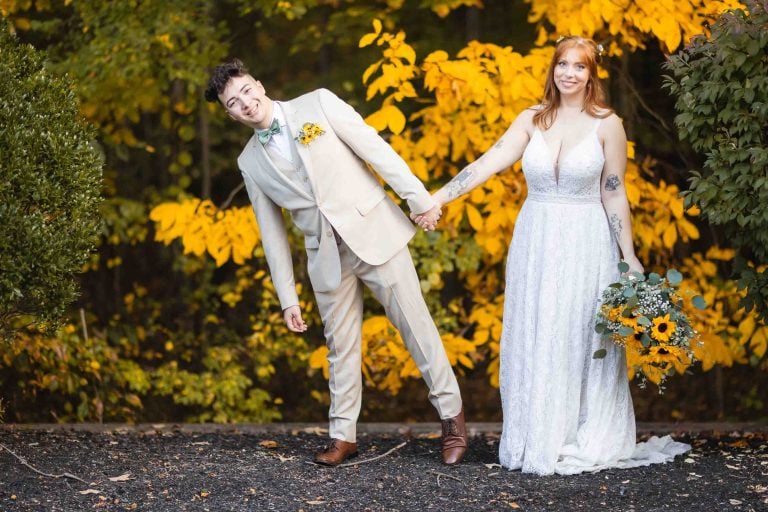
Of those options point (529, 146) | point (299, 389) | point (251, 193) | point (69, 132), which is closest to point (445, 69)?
point (529, 146)

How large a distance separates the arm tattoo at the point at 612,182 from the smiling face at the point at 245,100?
1.47m

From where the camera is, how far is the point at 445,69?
5.04m

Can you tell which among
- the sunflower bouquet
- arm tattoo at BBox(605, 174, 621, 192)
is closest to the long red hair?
arm tattoo at BBox(605, 174, 621, 192)

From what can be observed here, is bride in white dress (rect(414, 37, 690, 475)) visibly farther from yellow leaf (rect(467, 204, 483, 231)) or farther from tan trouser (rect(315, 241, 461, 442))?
yellow leaf (rect(467, 204, 483, 231))

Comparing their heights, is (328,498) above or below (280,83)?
below

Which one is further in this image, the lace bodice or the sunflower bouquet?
the lace bodice

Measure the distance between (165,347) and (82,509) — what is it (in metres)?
4.06

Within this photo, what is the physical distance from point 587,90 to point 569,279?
815mm

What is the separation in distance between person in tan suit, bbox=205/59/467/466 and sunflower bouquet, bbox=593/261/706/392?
0.75m

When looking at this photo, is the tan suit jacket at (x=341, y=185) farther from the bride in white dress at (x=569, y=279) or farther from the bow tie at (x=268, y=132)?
the bride in white dress at (x=569, y=279)

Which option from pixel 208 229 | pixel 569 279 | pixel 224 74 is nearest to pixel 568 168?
pixel 569 279

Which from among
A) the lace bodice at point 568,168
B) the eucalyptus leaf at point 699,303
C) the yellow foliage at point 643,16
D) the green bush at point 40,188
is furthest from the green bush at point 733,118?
the green bush at point 40,188

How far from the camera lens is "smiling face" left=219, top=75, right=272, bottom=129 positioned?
4.22 meters

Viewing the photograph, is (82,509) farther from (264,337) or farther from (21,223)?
(264,337)
